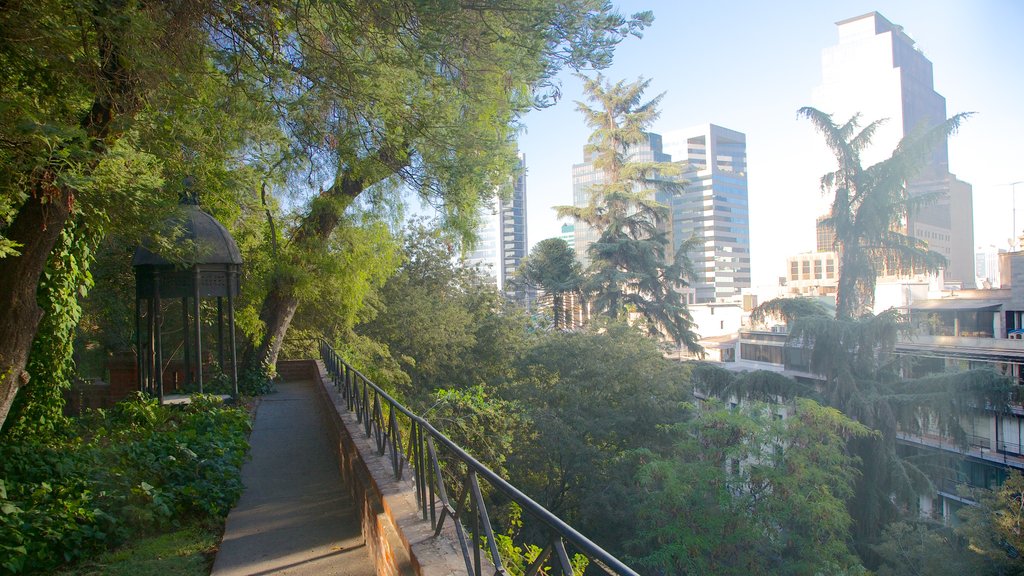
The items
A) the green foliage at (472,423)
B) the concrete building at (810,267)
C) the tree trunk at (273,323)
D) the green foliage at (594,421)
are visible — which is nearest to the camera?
the green foliage at (472,423)

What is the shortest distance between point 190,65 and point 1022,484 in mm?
18976

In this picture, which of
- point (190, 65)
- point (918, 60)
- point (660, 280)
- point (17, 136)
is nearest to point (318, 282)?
point (190, 65)

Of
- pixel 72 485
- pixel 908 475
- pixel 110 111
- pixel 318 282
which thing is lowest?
pixel 908 475

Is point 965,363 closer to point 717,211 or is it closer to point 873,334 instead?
point 873,334

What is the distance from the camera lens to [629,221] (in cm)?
3288

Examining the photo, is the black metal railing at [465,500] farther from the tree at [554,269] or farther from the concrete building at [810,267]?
the concrete building at [810,267]

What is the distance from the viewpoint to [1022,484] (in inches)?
611

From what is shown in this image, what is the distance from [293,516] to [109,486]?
5.44 ft

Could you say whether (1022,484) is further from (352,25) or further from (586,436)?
(352,25)

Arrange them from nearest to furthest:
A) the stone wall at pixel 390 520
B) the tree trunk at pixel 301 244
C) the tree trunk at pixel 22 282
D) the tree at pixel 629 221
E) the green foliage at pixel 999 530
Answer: the stone wall at pixel 390 520 < the tree trunk at pixel 22 282 < the tree trunk at pixel 301 244 < the green foliage at pixel 999 530 < the tree at pixel 629 221

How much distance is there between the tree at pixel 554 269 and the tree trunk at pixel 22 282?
98.3ft

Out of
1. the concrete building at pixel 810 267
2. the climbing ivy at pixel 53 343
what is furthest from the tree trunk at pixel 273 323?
the concrete building at pixel 810 267

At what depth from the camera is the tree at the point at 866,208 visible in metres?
22.8

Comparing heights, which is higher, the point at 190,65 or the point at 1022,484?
the point at 190,65
